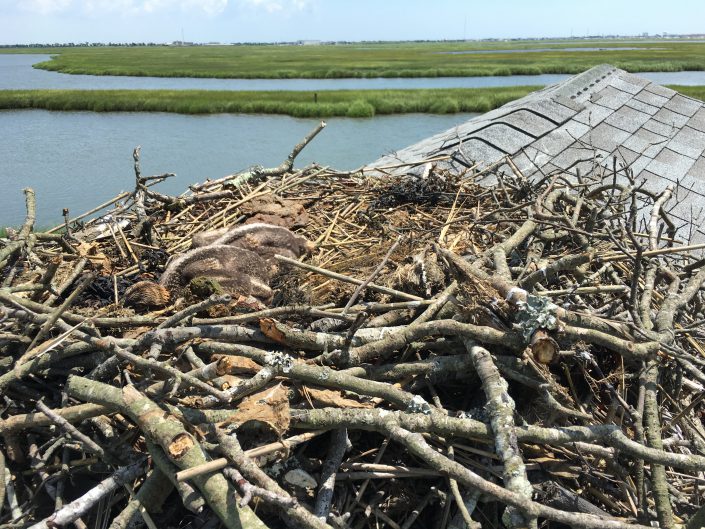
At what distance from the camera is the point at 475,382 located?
2785mm

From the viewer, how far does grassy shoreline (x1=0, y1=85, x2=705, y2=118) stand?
108 feet

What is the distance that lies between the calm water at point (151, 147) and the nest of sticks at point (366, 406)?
50.3 ft

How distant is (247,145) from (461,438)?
24.6m

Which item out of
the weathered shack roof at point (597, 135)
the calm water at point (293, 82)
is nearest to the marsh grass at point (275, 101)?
the calm water at point (293, 82)

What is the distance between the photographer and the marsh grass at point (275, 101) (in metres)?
32.8

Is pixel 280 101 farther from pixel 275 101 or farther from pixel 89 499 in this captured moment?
pixel 89 499

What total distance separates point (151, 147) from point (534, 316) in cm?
2561

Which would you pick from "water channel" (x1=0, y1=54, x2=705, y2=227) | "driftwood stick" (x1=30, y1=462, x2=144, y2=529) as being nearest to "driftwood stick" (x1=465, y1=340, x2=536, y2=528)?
"driftwood stick" (x1=30, y1=462, x2=144, y2=529)

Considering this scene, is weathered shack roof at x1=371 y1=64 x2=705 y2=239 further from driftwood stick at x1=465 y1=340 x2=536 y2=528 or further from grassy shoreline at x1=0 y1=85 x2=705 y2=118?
grassy shoreline at x1=0 y1=85 x2=705 y2=118

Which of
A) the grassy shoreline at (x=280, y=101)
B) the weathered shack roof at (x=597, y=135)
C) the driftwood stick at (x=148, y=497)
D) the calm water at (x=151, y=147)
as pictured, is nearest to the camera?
the driftwood stick at (x=148, y=497)

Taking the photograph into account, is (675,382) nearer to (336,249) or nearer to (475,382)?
(475,382)

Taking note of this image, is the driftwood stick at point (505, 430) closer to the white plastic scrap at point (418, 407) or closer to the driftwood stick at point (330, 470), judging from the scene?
the white plastic scrap at point (418, 407)

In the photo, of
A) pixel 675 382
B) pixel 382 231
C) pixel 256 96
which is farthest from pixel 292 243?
pixel 256 96

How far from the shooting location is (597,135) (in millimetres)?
8406
